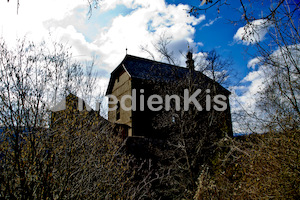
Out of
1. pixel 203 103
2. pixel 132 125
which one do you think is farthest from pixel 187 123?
pixel 132 125

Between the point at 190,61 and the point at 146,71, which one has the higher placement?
the point at 146,71

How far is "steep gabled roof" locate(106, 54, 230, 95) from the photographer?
14.6m

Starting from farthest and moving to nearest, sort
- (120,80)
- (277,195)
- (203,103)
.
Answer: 1. (120,80)
2. (203,103)
3. (277,195)

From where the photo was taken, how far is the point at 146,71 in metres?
17.7

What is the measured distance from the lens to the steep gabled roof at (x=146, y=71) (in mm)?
14619

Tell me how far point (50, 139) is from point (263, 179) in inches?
168

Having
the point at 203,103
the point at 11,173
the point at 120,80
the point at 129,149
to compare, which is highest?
the point at 120,80

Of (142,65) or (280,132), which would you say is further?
(142,65)

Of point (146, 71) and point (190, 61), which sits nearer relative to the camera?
point (190, 61)

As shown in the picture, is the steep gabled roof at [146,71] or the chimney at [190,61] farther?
the steep gabled roof at [146,71]

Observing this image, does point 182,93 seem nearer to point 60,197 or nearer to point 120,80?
point 120,80

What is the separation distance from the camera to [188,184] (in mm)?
11094

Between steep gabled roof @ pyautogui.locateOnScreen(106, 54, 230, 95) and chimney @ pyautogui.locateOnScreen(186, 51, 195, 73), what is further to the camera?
steep gabled roof @ pyautogui.locateOnScreen(106, 54, 230, 95)

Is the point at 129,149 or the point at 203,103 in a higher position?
the point at 203,103
